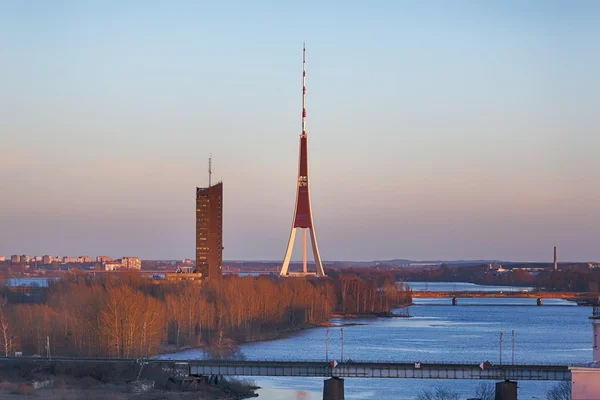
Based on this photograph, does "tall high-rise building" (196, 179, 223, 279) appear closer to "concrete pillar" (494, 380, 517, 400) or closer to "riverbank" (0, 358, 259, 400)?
"riverbank" (0, 358, 259, 400)

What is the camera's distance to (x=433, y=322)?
60094 mm

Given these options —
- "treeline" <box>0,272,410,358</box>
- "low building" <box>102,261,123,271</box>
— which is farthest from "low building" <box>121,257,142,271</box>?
"treeline" <box>0,272,410,358</box>

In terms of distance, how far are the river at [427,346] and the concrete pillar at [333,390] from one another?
1.10m

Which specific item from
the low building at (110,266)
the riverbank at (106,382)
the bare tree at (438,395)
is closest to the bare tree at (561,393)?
the bare tree at (438,395)

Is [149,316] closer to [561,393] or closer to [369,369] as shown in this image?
[369,369]

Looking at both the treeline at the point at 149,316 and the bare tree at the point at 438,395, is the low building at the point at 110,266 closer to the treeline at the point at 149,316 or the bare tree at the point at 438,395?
the treeline at the point at 149,316

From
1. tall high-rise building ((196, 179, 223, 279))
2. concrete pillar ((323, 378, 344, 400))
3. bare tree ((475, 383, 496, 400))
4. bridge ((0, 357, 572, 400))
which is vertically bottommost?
bare tree ((475, 383, 496, 400))

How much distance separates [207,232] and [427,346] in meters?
46.8

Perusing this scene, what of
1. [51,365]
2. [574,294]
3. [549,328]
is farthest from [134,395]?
[574,294]

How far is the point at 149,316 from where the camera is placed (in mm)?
37500

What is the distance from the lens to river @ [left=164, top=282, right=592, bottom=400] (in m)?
30.5

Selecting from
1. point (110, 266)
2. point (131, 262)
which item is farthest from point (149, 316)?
point (131, 262)

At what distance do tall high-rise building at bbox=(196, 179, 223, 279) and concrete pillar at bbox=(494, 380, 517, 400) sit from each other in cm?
6108

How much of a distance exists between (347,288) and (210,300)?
24.4m
